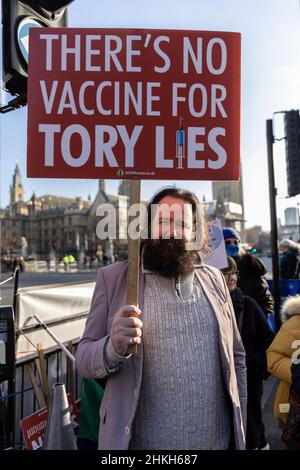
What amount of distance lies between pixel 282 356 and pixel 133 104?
1798 mm

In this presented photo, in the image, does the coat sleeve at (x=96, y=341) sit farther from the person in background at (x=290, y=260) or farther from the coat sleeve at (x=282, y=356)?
the person in background at (x=290, y=260)

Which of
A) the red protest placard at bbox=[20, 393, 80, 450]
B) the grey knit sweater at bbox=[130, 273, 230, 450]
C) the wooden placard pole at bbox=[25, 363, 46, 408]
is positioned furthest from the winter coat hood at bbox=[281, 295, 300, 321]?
the wooden placard pole at bbox=[25, 363, 46, 408]

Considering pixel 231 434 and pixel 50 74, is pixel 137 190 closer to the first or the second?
pixel 50 74

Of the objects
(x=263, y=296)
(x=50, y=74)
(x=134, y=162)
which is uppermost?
(x=50, y=74)

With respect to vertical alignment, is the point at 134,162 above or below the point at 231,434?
above

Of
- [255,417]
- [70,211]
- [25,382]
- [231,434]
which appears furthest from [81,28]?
[70,211]

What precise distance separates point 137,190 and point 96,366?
73 centimetres

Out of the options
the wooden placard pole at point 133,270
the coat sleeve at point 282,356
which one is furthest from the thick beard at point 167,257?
the coat sleeve at point 282,356

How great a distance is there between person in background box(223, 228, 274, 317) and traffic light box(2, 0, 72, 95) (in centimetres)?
243

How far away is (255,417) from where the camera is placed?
2982 millimetres

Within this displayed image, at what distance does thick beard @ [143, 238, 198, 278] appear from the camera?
5.80 ft

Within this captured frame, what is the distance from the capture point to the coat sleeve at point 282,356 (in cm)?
251

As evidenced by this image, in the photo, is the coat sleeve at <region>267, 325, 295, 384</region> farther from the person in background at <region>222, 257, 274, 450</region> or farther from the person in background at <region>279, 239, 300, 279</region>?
the person in background at <region>279, 239, 300, 279</region>

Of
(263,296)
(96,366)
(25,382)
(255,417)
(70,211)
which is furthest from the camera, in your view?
(70,211)
